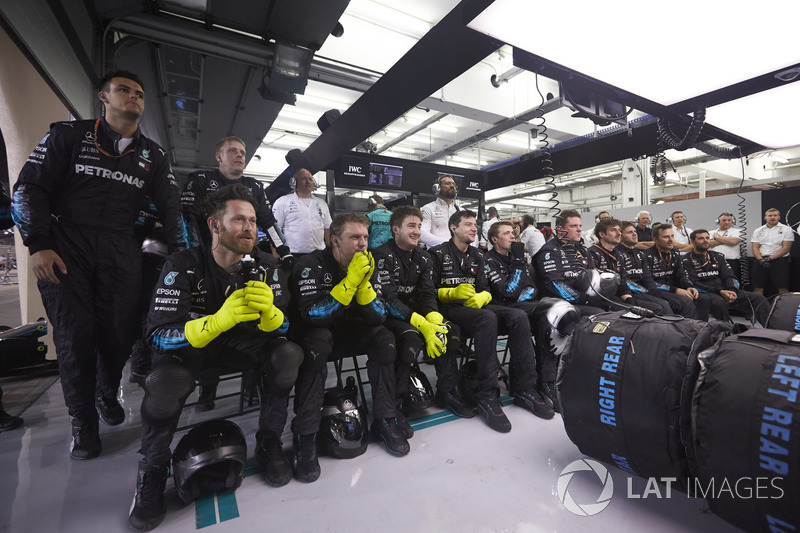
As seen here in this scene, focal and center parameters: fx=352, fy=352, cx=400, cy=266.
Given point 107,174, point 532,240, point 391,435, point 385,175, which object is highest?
point 385,175

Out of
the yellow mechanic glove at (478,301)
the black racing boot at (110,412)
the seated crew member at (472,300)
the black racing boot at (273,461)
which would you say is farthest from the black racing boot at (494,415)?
the black racing boot at (110,412)

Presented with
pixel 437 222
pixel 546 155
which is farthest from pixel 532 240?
pixel 437 222

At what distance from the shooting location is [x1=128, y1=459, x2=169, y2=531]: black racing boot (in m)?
1.29

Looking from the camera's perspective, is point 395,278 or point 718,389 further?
point 395,278

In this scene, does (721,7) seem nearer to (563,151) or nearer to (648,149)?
Result: (648,149)

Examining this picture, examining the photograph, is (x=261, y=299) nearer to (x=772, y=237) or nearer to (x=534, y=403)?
(x=534, y=403)

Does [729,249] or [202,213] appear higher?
[202,213]

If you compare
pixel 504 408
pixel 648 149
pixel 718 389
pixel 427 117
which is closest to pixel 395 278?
pixel 504 408

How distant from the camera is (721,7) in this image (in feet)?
4.41

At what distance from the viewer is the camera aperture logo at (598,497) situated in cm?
138

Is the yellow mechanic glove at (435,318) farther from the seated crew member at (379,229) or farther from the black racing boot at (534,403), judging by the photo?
the seated crew member at (379,229)

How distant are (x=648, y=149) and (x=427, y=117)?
3.99 meters

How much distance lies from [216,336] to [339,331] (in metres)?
0.73

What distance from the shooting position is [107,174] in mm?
1819
